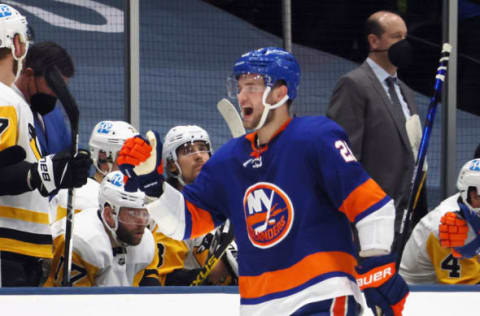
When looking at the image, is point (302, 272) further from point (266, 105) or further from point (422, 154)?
point (422, 154)

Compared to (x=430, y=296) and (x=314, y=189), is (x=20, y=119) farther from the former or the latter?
(x=430, y=296)

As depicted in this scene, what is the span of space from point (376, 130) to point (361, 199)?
1317mm

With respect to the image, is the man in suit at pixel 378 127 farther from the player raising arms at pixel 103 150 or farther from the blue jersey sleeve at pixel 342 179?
the blue jersey sleeve at pixel 342 179

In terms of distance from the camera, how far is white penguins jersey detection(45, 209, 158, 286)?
11.8 feet

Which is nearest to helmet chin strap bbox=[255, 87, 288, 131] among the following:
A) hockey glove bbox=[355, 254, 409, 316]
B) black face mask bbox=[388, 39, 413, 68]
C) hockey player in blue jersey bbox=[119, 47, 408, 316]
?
hockey player in blue jersey bbox=[119, 47, 408, 316]

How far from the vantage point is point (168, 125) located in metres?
5.21

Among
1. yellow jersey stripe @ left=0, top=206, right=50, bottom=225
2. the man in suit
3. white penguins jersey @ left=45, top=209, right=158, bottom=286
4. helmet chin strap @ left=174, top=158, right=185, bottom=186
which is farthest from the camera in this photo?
helmet chin strap @ left=174, top=158, right=185, bottom=186

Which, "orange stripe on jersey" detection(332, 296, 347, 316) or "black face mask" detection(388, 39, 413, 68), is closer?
"orange stripe on jersey" detection(332, 296, 347, 316)

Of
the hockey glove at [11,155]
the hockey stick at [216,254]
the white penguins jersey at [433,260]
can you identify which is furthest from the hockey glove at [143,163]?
the white penguins jersey at [433,260]

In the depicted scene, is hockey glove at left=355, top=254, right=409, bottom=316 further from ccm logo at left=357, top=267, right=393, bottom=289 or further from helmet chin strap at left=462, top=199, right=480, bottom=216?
helmet chin strap at left=462, top=199, right=480, bottom=216

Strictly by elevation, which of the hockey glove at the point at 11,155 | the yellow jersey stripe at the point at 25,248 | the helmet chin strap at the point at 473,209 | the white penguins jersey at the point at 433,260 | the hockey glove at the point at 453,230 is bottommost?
the white penguins jersey at the point at 433,260

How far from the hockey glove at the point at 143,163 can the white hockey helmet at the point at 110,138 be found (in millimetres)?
1953

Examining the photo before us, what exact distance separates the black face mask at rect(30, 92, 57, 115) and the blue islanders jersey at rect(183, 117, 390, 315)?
1.21 m

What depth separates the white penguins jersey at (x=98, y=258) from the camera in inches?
142
